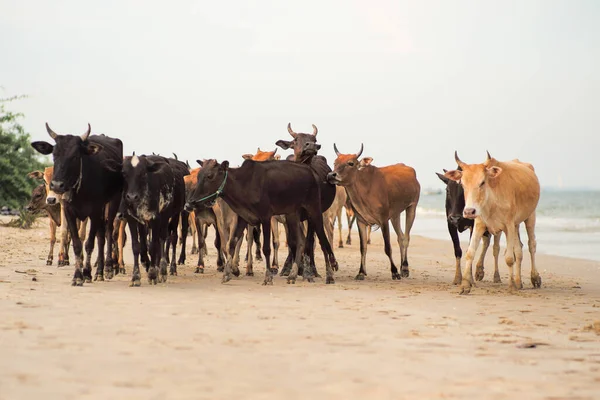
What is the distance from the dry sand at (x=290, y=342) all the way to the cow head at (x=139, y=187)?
1175 millimetres

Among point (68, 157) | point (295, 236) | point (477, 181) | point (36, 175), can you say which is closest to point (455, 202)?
point (477, 181)

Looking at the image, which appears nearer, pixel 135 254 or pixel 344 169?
pixel 135 254

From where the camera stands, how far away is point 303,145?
15.4 metres

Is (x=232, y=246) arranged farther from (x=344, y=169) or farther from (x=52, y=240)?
(x=52, y=240)

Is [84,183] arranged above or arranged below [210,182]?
below

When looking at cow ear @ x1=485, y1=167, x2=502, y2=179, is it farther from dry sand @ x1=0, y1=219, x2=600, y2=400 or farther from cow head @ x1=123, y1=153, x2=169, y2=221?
cow head @ x1=123, y1=153, x2=169, y2=221

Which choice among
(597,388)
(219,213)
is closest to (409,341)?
(597,388)

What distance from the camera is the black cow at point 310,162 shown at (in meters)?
15.1

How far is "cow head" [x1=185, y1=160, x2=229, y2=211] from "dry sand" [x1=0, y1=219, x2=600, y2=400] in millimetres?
1410

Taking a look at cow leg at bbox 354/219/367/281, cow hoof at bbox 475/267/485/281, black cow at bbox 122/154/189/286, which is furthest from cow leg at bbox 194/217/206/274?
cow hoof at bbox 475/267/485/281

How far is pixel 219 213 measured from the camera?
16062mm

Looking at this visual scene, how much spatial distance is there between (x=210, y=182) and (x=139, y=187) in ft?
3.84

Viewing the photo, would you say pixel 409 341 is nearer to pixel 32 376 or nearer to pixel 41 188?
pixel 32 376

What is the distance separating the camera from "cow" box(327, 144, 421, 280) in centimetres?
1534
